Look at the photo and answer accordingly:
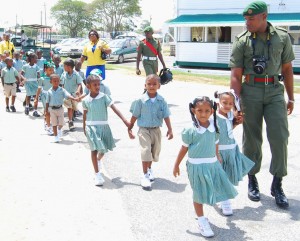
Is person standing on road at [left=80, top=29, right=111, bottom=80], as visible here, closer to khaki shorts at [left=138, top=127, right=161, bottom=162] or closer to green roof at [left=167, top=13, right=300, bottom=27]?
khaki shorts at [left=138, top=127, right=161, bottom=162]

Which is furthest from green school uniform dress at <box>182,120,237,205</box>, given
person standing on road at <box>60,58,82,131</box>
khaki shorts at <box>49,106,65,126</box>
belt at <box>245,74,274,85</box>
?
person standing on road at <box>60,58,82,131</box>

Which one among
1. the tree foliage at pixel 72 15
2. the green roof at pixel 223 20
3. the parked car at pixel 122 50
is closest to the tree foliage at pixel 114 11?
the tree foliage at pixel 72 15

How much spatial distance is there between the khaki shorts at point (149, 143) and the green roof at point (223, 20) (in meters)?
16.9

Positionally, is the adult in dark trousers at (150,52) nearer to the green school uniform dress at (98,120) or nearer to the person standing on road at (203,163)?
the green school uniform dress at (98,120)

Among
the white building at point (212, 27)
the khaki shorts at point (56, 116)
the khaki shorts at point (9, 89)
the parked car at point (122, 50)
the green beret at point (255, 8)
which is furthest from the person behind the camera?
the parked car at point (122, 50)

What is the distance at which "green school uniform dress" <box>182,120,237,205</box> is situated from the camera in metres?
3.77

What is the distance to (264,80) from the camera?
4.38m

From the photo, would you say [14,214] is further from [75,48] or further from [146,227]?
[75,48]

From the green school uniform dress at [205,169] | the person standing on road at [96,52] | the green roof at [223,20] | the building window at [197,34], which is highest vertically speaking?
the green roof at [223,20]

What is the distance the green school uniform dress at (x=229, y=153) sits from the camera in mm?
4270

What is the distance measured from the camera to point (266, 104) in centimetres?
447

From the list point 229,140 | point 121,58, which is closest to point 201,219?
point 229,140

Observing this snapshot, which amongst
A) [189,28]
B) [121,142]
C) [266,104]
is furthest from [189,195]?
[189,28]

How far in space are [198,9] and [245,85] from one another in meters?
A: 20.5
